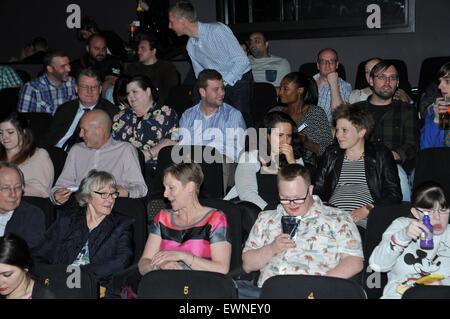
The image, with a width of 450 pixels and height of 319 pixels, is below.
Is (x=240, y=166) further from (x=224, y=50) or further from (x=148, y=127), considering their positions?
(x=224, y=50)

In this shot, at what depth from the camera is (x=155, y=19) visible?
22.7 ft

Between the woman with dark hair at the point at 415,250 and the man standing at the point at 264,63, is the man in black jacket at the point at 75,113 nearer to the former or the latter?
the man standing at the point at 264,63

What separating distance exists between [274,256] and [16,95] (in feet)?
13.3

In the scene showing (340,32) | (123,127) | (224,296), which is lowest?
(224,296)

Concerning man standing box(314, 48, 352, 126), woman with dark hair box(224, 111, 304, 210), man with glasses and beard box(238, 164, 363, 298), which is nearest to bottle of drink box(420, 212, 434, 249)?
man with glasses and beard box(238, 164, 363, 298)

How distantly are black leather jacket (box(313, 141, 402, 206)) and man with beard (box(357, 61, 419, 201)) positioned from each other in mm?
551

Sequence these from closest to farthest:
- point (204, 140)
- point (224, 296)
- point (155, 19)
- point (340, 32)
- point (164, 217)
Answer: point (224, 296), point (164, 217), point (204, 140), point (340, 32), point (155, 19)

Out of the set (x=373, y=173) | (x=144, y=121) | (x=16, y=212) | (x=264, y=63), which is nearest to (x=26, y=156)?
(x=16, y=212)

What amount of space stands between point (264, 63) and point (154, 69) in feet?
3.90

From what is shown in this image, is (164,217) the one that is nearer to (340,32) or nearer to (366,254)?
(366,254)

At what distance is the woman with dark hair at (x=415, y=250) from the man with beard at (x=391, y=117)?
1.38 metres

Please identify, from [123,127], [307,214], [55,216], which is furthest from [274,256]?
[123,127]

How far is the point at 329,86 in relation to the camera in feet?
16.3

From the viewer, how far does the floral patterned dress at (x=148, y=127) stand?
175 inches
